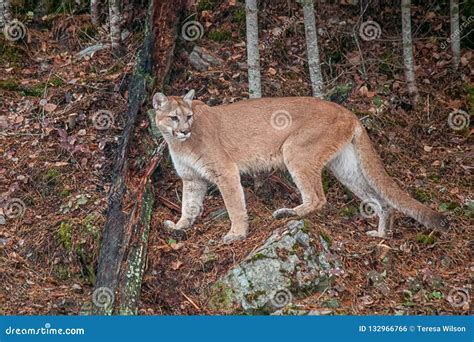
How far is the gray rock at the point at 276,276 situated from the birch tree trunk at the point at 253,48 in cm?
240

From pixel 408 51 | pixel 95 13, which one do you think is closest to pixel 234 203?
pixel 408 51

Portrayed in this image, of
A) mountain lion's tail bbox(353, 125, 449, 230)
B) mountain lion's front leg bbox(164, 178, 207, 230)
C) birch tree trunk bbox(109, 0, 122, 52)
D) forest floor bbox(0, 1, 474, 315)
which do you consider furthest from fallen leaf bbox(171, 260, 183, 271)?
birch tree trunk bbox(109, 0, 122, 52)

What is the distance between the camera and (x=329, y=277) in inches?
298

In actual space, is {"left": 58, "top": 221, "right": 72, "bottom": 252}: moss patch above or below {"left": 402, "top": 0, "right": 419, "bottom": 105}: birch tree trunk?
below

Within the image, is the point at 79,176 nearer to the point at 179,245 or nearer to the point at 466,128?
the point at 179,245

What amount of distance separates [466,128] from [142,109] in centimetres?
412

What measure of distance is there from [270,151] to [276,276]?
1.83 metres

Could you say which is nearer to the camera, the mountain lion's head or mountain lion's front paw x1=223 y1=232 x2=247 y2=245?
mountain lion's front paw x1=223 y1=232 x2=247 y2=245

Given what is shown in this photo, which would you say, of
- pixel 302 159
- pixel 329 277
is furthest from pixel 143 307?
pixel 302 159

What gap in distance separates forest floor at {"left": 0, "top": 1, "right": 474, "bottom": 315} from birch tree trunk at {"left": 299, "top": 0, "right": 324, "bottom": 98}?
0.31 metres

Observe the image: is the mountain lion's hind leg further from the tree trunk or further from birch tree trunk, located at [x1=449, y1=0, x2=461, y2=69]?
the tree trunk

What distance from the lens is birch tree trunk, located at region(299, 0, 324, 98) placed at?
9922 mm

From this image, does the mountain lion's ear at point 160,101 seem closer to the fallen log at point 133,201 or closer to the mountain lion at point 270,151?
the mountain lion at point 270,151

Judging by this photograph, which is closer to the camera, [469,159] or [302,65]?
[469,159]
